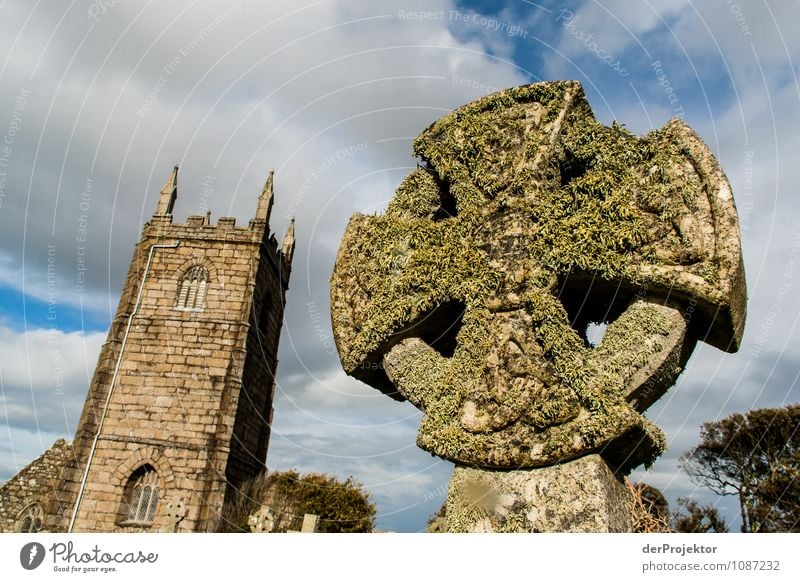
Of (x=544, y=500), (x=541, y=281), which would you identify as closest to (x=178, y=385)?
(x=541, y=281)

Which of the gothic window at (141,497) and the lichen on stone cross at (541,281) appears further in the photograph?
the gothic window at (141,497)

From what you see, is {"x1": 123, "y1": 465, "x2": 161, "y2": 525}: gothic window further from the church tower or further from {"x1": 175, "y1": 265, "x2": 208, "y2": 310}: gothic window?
{"x1": 175, "y1": 265, "x2": 208, "y2": 310}: gothic window

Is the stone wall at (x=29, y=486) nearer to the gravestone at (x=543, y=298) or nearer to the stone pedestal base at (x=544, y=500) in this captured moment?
the gravestone at (x=543, y=298)

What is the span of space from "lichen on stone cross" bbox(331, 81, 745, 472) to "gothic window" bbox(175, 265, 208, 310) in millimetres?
21357

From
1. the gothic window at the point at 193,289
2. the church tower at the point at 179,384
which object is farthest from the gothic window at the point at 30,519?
the gothic window at the point at 193,289

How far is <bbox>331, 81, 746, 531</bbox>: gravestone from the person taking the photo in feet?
9.39

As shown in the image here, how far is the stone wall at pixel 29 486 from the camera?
70.6 ft

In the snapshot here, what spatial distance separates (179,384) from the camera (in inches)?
852

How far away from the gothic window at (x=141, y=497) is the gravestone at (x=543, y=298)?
19937 mm

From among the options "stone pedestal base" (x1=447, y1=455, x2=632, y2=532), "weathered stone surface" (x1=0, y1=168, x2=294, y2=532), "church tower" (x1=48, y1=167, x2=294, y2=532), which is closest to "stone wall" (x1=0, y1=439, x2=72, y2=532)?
"weathered stone surface" (x1=0, y1=168, x2=294, y2=532)
